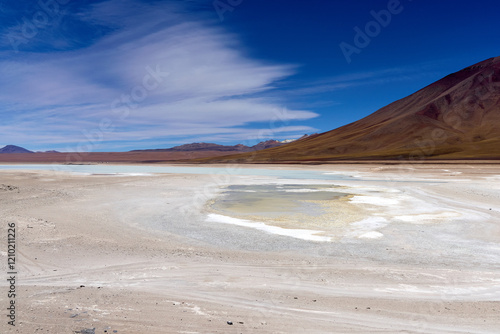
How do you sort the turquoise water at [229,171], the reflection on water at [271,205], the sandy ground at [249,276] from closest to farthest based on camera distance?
1. the sandy ground at [249,276]
2. the reflection on water at [271,205]
3. the turquoise water at [229,171]

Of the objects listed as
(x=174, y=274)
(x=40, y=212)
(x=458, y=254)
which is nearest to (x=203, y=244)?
(x=174, y=274)

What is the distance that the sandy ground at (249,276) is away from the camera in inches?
226

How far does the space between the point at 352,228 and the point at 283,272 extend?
611 cm

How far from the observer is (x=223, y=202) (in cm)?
2148

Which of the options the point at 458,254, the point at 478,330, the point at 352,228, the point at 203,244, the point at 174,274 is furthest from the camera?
the point at 352,228

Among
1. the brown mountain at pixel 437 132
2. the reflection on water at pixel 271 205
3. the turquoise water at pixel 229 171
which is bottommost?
the reflection on water at pixel 271 205

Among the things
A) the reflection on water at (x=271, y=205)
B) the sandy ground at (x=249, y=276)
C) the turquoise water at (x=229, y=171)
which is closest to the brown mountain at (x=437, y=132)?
the turquoise water at (x=229, y=171)

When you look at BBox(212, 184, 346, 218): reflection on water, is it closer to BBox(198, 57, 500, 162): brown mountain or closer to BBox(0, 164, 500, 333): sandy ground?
BBox(0, 164, 500, 333): sandy ground

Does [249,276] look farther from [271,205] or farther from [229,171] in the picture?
[229,171]

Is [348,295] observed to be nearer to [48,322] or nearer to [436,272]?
[436,272]

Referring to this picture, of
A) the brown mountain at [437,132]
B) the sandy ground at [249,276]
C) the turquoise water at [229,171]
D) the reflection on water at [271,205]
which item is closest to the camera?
the sandy ground at [249,276]

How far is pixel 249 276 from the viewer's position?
26.7ft

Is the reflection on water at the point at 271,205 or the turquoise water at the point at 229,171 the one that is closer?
the reflection on water at the point at 271,205

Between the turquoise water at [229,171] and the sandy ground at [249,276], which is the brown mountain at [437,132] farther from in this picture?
the sandy ground at [249,276]
